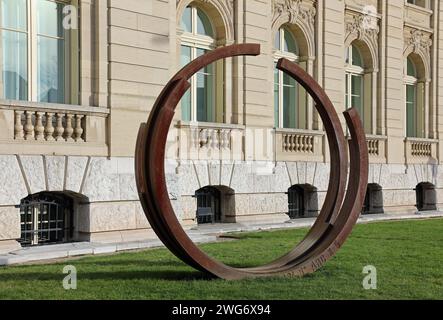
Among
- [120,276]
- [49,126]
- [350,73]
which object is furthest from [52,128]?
[350,73]

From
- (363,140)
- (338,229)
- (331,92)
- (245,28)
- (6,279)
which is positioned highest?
(245,28)

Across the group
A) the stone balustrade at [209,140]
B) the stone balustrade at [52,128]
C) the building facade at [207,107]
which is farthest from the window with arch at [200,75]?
the stone balustrade at [52,128]

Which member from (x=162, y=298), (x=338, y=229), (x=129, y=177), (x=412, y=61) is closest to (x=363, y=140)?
(x=338, y=229)

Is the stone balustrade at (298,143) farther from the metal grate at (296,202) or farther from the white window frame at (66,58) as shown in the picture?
the white window frame at (66,58)

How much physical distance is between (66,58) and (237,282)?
778 centimetres

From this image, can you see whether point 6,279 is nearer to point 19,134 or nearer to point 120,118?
point 19,134

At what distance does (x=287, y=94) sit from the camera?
67.0ft

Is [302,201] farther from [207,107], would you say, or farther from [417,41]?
[417,41]

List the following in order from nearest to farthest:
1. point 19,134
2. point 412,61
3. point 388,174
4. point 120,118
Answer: point 19,134
point 120,118
point 388,174
point 412,61

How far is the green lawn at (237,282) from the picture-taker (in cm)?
802

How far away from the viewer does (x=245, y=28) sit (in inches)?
712

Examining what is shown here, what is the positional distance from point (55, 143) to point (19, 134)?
79cm

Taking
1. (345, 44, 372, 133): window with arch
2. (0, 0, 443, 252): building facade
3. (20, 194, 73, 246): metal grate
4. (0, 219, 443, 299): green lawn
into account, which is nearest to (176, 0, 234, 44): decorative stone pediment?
(0, 0, 443, 252): building facade

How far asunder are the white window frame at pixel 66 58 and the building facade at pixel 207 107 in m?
0.02
